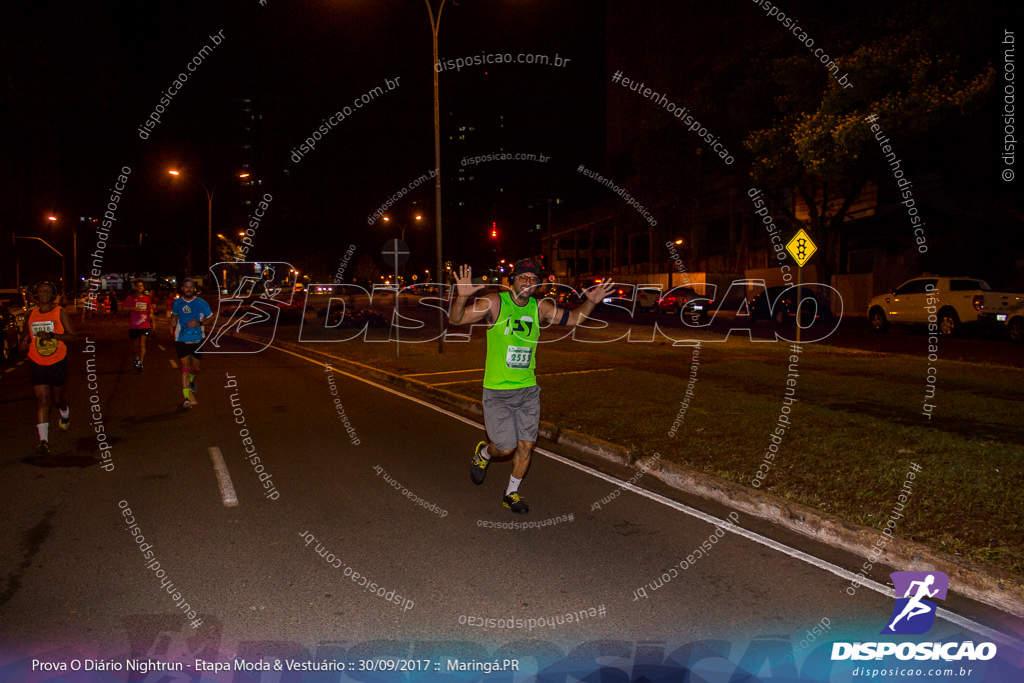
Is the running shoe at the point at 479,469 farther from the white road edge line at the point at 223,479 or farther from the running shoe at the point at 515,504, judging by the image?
the white road edge line at the point at 223,479

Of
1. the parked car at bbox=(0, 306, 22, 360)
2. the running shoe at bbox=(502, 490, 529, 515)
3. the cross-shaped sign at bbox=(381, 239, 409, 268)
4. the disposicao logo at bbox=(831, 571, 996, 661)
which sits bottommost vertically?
the disposicao logo at bbox=(831, 571, 996, 661)

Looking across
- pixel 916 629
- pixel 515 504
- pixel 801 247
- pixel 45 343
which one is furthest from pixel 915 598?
pixel 801 247

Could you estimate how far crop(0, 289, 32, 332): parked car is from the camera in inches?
746

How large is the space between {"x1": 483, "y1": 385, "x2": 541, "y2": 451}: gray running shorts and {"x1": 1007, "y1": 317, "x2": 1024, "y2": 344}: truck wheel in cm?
1969

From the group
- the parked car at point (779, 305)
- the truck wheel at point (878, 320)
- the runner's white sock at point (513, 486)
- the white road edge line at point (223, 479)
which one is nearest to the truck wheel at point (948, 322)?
the truck wheel at point (878, 320)

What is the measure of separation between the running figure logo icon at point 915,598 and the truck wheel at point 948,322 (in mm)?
20593

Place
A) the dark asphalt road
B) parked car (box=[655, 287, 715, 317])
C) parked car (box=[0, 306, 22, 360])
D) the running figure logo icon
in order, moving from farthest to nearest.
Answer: parked car (box=[655, 287, 715, 317]), parked car (box=[0, 306, 22, 360]), the running figure logo icon, the dark asphalt road

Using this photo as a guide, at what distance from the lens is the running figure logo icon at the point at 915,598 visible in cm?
412

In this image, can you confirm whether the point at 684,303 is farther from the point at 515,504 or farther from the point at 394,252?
the point at 515,504

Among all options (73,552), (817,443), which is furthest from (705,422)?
(73,552)

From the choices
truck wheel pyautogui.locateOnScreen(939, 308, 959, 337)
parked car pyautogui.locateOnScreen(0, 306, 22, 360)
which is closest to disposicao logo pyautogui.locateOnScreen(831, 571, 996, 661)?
parked car pyautogui.locateOnScreen(0, 306, 22, 360)

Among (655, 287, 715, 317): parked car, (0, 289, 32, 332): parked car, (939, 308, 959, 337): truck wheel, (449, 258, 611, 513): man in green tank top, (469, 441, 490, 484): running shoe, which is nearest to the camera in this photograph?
(449, 258, 611, 513): man in green tank top

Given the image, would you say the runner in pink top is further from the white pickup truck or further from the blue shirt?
the white pickup truck

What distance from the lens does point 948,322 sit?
22469 millimetres
